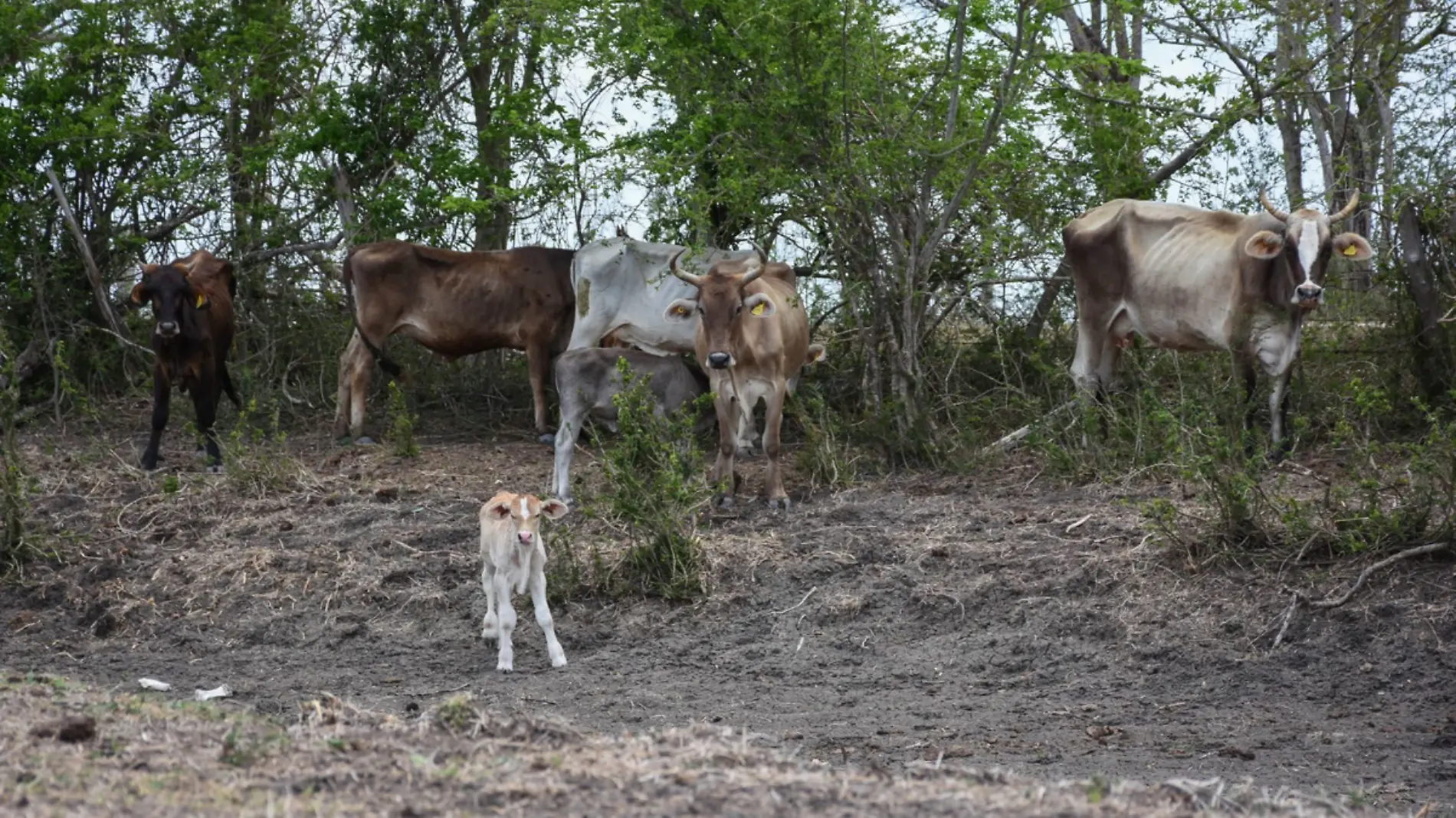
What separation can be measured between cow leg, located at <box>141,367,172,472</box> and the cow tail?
5.07 feet

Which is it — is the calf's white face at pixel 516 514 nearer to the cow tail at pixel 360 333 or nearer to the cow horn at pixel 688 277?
the cow horn at pixel 688 277

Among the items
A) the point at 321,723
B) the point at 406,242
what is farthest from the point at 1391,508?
the point at 406,242

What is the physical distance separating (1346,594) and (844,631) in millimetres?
Result: 2346

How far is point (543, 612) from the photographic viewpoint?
8375 mm

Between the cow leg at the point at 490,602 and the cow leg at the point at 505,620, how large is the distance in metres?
0.10

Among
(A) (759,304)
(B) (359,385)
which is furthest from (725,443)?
(B) (359,385)

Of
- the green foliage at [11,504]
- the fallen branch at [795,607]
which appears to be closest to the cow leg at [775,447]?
the fallen branch at [795,607]

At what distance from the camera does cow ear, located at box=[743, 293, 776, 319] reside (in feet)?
36.6

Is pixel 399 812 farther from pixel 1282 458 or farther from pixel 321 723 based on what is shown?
pixel 1282 458

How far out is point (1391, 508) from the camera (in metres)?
8.98

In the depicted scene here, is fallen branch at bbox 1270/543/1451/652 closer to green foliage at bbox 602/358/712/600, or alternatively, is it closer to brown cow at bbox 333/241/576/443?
green foliage at bbox 602/358/712/600

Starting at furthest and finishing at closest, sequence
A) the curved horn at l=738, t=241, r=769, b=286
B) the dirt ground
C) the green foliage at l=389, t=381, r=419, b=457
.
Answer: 1. the green foliage at l=389, t=381, r=419, b=457
2. the curved horn at l=738, t=241, r=769, b=286
3. the dirt ground

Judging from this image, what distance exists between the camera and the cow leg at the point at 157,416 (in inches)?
494

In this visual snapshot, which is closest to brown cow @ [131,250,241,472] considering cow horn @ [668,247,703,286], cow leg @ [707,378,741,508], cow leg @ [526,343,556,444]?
cow leg @ [526,343,556,444]
